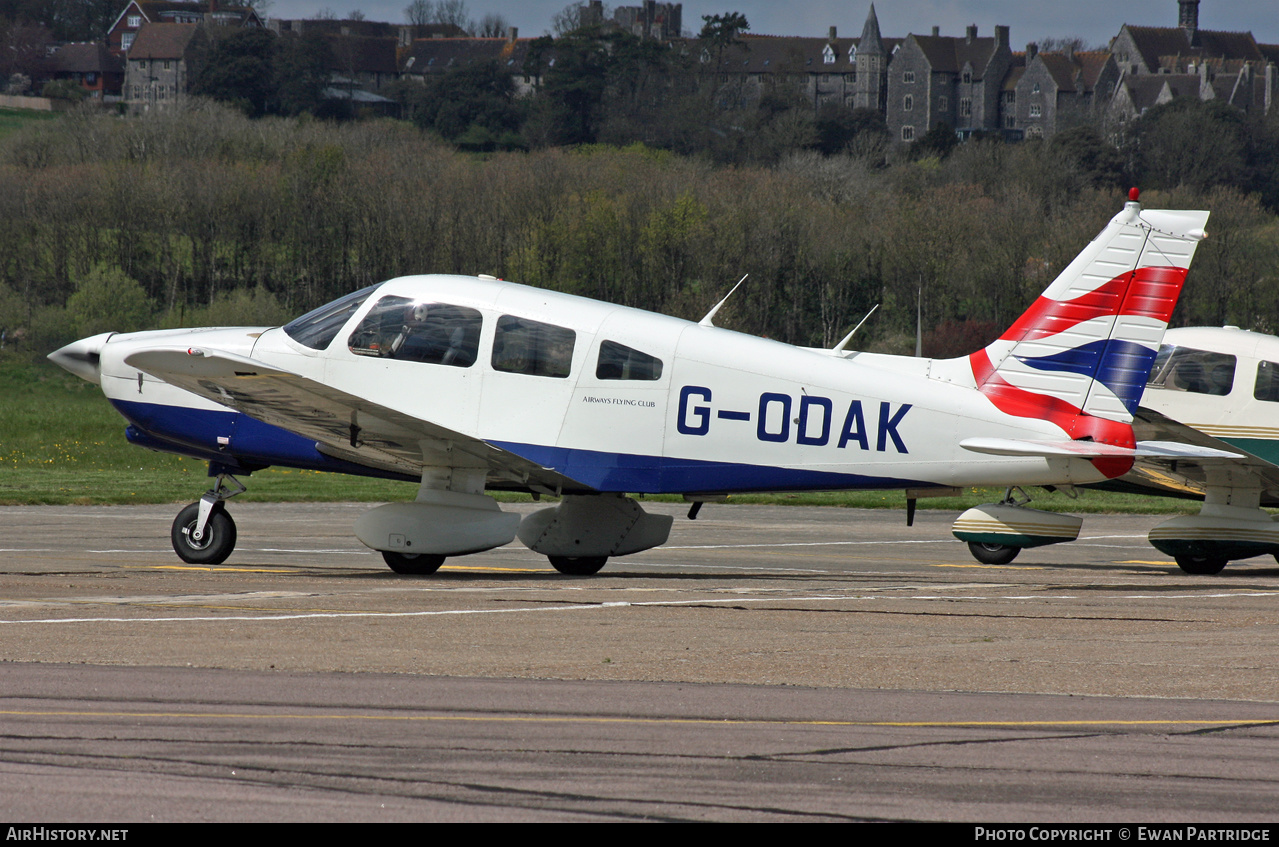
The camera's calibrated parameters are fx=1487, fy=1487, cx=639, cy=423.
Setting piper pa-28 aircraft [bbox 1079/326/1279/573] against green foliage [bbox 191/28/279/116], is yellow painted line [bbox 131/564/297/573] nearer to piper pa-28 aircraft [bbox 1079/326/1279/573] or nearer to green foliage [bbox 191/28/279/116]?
piper pa-28 aircraft [bbox 1079/326/1279/573]

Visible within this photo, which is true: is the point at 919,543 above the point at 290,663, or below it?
below

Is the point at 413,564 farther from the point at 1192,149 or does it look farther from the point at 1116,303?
the point at 1192,149

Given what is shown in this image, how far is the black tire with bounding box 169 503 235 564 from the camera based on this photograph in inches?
578

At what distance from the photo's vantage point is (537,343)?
13672mm

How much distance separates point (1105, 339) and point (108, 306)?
6583 centimetres

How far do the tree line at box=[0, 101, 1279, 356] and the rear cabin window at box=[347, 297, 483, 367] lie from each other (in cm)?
6560

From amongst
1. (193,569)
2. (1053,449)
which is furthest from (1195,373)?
(193,569)

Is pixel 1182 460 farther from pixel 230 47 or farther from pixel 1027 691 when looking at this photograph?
pixel 230 47

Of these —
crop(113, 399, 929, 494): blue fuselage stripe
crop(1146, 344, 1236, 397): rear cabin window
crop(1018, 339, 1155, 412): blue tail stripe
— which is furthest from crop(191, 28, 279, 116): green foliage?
crop(1018, 339, 1155, 412): blue tail stripe

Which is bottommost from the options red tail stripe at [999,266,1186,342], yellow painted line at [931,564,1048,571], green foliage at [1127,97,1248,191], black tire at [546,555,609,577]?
yellow painted line at [931,564,1048,571]
